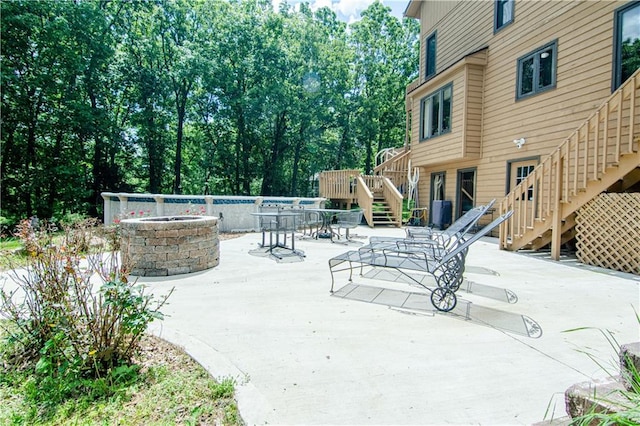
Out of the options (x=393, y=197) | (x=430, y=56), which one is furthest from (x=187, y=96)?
(x=393, y=197)

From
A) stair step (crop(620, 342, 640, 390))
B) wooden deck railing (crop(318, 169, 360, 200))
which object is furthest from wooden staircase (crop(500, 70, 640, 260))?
wooden deck railing (crop(318, 169, 360, 200))

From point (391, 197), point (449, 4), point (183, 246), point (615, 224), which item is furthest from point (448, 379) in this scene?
point (449, 4)

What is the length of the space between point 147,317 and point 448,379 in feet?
7.33

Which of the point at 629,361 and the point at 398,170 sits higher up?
the point at 398,170

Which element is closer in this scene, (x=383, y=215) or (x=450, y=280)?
Result: (x=450, y=280)

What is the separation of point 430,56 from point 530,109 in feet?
20.7

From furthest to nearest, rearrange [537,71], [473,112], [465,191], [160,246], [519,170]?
[465,191] → [473,112] → [519,170] → [537,71] → [160,246]

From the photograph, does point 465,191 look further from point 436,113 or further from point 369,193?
point 369,193

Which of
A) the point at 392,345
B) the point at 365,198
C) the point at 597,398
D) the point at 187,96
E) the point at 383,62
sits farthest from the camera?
the point at 383,62

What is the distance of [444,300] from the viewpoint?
3637 mm

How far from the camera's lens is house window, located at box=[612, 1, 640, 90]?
625 cm

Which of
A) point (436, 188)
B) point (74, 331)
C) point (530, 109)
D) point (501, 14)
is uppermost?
point (501, 14)

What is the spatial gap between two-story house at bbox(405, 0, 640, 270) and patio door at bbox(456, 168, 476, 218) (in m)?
0.04

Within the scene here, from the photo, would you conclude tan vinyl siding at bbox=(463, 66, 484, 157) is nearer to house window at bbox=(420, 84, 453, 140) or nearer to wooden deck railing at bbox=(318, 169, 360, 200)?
house window at bbox=(420, 84, 453, 140)
